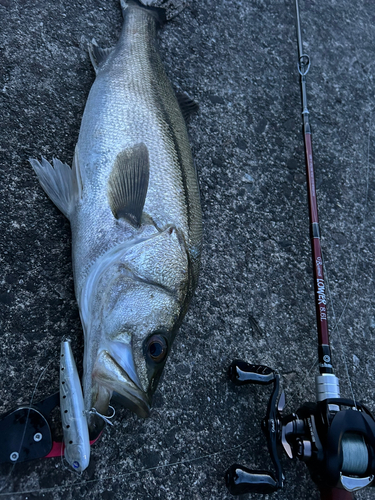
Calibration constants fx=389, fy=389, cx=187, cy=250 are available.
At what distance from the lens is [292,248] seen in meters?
2.63

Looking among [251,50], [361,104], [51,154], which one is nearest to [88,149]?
[51,154]

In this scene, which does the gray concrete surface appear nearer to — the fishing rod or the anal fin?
A: the anal fin

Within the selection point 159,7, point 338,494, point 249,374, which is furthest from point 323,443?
point 159,7

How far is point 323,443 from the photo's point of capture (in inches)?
68.6

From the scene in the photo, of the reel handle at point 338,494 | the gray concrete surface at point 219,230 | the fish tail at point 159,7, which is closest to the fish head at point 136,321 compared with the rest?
the gray concrete surface at point 219,230

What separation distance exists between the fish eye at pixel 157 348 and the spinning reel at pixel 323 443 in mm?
640

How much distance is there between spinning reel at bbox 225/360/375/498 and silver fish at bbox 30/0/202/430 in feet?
2.06

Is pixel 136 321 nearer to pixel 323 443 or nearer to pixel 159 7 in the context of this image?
pixel 323 443

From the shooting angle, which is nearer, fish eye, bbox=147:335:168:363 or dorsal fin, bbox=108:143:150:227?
fish eye, bbox=147:335:168:363

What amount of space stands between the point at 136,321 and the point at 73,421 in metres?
0.45

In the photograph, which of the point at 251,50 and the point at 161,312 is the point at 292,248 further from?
the point at 251,50

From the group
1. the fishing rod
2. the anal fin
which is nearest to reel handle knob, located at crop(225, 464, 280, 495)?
the fishing rod

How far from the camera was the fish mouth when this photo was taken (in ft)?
5.01

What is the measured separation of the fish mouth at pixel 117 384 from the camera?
1527 millimetres
